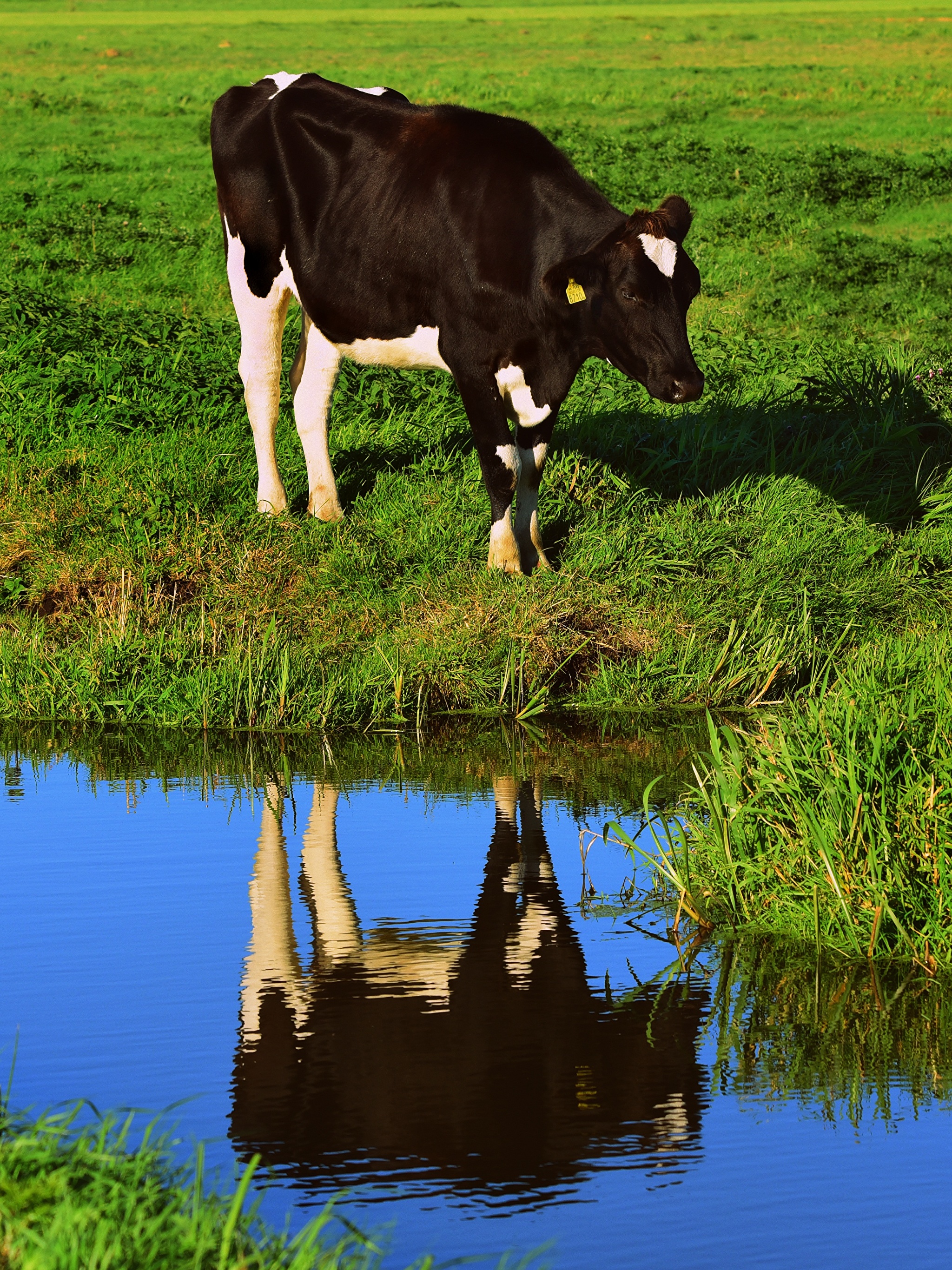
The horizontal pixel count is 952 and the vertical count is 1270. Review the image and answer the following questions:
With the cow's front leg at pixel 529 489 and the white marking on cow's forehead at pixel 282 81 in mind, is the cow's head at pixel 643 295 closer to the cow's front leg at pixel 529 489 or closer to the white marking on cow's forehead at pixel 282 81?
the cow's front leg at pixel 529 489

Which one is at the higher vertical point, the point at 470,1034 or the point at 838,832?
the point at 838,832

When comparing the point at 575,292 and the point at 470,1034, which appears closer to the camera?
the point at 470,1034

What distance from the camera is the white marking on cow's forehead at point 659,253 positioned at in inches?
316

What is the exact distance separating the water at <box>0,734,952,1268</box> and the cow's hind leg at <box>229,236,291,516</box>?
13.3ft

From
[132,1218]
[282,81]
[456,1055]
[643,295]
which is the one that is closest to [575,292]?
[643,295]

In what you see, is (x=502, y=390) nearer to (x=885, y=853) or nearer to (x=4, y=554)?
(x=4, y=554)

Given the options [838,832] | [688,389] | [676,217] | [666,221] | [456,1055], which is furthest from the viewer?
[676,217]

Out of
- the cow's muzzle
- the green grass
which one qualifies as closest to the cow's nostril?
the cow's muzzle

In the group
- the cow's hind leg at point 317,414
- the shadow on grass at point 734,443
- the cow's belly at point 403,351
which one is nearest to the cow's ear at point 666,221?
the cow's belly at point 403,351

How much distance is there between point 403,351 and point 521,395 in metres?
0.72

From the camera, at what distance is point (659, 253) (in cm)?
802

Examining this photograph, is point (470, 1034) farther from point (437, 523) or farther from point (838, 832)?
point (437, 523)

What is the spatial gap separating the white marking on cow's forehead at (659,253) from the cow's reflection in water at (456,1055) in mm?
3719

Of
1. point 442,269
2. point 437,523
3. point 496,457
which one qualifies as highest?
point 442,269
